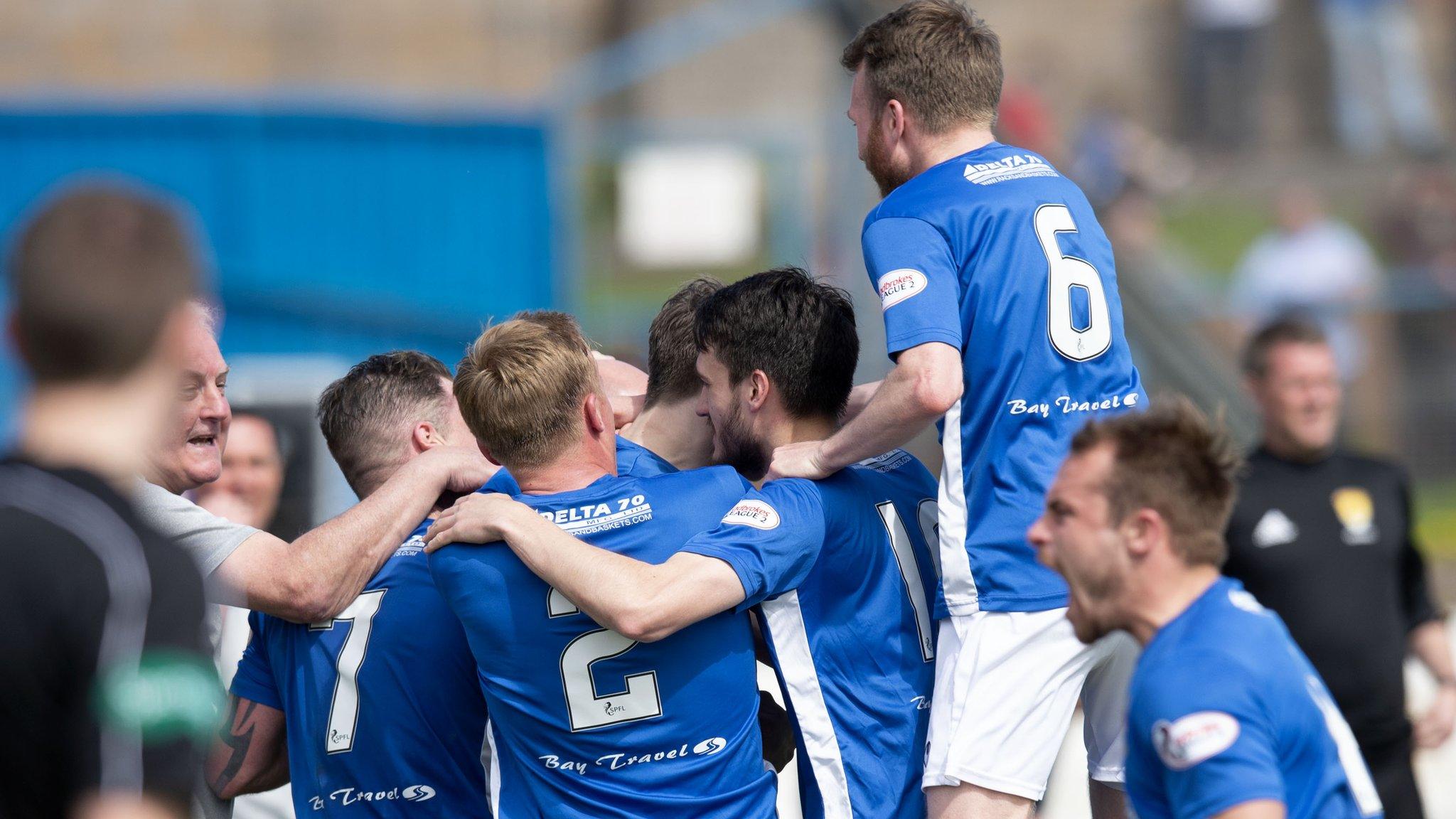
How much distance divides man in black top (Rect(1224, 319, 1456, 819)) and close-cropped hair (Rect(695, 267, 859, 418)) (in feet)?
9.06

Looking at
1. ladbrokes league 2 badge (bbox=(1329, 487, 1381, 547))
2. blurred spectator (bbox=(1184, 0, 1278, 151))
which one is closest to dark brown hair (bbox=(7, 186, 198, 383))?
ladbrokes league 2 badge (bbox=(1329, 487, 1381, 547))

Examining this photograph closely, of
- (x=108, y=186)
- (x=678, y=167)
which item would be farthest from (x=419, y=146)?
(x=108, y=186)

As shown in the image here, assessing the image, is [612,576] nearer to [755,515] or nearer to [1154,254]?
[755,515]

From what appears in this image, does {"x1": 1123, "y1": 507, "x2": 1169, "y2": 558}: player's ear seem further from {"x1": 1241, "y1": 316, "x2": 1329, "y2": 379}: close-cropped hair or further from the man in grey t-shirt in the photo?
{"x1": 1241, "y1": 316, "x2": 1329, "y2": 379}: close-cropped hair

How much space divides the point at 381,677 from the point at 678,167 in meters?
13.3

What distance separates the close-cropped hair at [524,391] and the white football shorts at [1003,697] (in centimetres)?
107

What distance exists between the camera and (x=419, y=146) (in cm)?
1199

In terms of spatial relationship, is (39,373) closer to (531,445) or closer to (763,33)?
(531,445)

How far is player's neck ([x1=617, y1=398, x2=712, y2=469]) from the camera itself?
3898 millimetres

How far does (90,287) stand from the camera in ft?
6.76

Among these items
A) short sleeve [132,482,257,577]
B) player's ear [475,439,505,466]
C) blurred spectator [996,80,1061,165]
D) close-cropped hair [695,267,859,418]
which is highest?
blurred spectator [996,80,1061,165]

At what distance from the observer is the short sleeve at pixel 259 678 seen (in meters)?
3.88

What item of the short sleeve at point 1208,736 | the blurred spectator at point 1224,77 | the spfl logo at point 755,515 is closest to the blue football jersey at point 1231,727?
the short sleeve at point 1208,736

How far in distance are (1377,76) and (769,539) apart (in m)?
20.9
